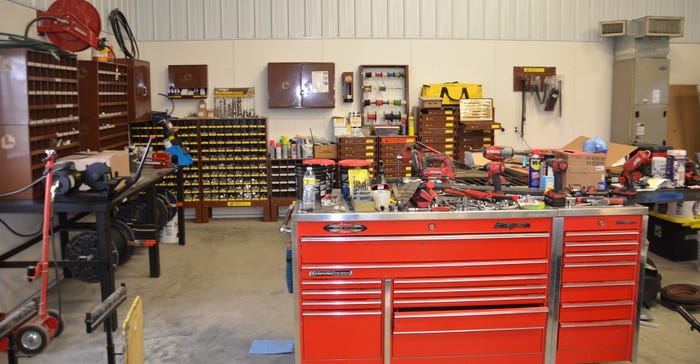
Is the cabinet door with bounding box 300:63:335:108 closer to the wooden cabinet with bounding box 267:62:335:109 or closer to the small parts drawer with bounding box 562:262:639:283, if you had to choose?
the wooden cabinet with bounding box 267:62:335:109

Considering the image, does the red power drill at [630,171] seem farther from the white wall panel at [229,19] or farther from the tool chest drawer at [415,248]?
the white wall panel at [229,19]

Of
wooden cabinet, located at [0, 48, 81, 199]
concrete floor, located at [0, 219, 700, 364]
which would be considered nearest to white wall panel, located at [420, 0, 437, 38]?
concrete floor, located at [0, 219, 700, 364]

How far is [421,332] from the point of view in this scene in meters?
3.01

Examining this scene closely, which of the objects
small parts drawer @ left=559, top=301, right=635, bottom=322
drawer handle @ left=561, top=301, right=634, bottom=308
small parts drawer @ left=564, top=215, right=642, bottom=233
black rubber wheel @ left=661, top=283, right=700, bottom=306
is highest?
small parts drawer @ left=564, top=215, right=642, bottom=233

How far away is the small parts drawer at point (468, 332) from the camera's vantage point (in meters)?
3.00

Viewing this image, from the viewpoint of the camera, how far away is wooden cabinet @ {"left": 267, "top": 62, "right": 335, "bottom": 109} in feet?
22.5

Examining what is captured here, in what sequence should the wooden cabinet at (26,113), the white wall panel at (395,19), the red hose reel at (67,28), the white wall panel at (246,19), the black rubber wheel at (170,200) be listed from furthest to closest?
the white wall panel at (395,19), the white wall panel at (246,19), the black rubber wheel at (170,200), the red hose reel at (67,28), the wooden cabinet at (26,113)

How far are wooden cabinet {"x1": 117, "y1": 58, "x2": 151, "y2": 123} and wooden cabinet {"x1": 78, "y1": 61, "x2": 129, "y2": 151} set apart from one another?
11cm

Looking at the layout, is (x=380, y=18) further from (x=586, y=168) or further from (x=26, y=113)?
(x=26, y=113)

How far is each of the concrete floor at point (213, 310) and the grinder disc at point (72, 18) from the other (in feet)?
6.23

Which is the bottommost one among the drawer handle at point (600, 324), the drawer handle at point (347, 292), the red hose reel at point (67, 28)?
the drawer handle at point (600, 324)

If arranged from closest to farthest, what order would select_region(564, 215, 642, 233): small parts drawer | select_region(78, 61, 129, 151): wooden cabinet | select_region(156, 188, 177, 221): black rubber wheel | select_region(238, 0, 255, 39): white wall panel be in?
select_region(564, 215, 642, 233): small parts drawer < select_region(78, 61, 129, 151): wooden cabinet < select_region(156, 188, 177, 221): black rubber wheel < select_region(238, 0, 255, 39): white wall panel

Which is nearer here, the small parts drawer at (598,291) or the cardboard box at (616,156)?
the small parts drawer at (598,291)

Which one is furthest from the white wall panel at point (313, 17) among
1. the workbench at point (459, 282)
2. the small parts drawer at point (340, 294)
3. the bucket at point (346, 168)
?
the small parts drawer at point (340, 294)
